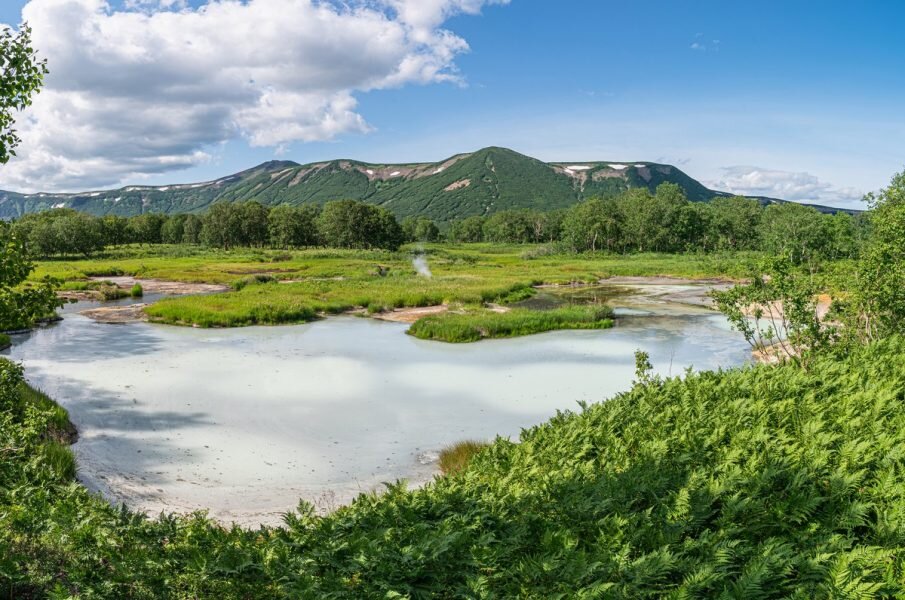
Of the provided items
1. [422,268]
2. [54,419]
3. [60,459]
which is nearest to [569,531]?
[60,459]

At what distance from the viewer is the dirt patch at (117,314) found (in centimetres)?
3967

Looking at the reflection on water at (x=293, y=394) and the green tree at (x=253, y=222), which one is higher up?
the green tree at (x=253, y=222)

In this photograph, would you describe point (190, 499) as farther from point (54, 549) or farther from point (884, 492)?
point (884, 492)

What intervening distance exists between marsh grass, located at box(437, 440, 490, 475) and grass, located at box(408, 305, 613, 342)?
682 inches

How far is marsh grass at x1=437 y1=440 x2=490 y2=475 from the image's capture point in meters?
14.2

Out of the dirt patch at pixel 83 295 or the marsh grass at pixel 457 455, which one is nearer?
the marsh grass at pixel 457 455

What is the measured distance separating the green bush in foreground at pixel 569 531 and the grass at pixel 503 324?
73.3ft

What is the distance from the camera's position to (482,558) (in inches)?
256

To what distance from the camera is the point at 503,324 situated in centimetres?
3534

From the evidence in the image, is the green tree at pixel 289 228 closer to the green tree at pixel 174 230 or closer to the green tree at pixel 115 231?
the green tree at pixel 174 230

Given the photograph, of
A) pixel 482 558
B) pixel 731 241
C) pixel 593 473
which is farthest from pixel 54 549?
pixel 731 241

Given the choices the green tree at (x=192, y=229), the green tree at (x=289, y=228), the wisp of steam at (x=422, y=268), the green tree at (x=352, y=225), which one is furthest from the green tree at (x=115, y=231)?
the wisp of steam at (x=422, y=268)

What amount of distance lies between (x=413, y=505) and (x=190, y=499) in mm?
7264

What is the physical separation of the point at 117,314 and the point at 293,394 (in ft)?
93.5
